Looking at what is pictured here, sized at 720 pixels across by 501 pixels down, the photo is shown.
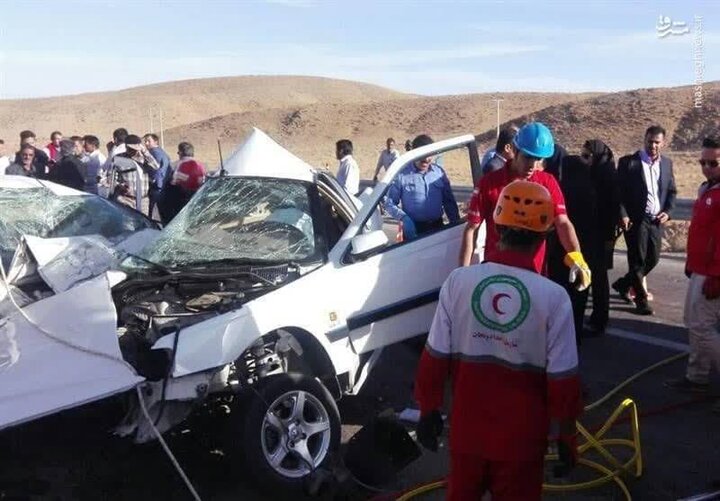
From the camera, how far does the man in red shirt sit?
17.7 ft

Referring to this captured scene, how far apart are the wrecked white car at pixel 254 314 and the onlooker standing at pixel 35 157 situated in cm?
677

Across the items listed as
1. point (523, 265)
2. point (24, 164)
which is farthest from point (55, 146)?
point (523, 265)

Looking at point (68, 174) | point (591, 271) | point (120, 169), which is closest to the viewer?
Answer: point (591, 271)

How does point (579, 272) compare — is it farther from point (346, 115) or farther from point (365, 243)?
point (346, 115)

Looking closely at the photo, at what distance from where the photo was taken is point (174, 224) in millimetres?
6137

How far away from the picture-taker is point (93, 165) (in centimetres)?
1380

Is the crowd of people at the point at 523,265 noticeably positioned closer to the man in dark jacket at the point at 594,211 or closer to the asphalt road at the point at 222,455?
the man in dark jacket at the point at 594,211

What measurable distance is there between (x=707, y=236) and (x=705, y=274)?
0.26 meters

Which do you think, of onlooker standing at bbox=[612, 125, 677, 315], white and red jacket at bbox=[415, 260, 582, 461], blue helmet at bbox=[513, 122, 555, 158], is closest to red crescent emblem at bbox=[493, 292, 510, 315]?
white and red jacket at bbox=[415, 260, 582, 461]

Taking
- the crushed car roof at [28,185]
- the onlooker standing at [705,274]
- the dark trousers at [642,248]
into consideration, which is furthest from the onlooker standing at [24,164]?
the onlooker standing at [705,274]

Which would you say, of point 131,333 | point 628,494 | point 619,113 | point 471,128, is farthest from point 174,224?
point 471,128

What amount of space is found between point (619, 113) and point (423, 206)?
2051 inches

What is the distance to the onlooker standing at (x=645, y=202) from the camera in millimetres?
8891

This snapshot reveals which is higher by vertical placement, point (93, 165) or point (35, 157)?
point (35, 157)
